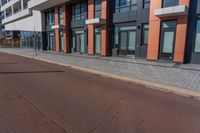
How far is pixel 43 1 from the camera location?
23.2 meters

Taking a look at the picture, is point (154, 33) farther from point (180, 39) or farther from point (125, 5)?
point (125, 5)

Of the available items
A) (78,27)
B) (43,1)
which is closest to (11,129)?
(78,27)

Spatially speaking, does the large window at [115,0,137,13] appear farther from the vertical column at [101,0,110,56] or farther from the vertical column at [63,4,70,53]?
the vertical column at [63,4,70,53]

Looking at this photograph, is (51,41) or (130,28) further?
(51,41)

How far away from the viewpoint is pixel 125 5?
16.0m

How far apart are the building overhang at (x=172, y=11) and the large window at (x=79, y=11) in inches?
419

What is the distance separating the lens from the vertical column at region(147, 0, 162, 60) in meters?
13.0

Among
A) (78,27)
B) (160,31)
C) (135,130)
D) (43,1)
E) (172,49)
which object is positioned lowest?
(135,130)

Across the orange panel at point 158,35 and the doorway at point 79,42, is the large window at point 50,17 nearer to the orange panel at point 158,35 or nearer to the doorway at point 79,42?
the doorway at point 79,42

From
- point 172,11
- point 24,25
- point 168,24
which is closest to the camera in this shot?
point 172,11

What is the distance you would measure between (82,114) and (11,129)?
64.2 inches

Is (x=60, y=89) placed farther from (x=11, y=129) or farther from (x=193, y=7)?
(x=193, y=7)

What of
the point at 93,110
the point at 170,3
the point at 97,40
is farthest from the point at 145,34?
the point at 93,110

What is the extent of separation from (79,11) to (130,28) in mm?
8756
